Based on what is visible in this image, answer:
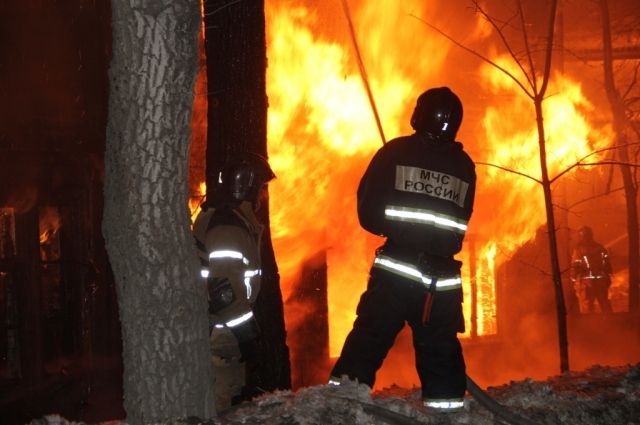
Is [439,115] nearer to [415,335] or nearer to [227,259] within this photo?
[415,335]

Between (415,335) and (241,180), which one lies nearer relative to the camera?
(415,335)

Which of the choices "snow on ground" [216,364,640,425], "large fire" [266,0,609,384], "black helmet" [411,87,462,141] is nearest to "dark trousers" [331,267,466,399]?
"snow on ground" [216,364,640,425]

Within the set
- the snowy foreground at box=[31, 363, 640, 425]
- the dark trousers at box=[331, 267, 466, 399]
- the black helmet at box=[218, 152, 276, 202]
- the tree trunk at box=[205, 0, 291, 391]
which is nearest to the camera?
the snowy foreground at box=[31, 363, 640, 425]

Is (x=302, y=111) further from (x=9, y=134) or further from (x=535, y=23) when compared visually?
(x=535, y=23)

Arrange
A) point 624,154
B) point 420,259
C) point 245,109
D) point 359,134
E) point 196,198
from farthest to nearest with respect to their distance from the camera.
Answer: point 624,154, point 359,134, point 196,198, point 245,109, point 420,259

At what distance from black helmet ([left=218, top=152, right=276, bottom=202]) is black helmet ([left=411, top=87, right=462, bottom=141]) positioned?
113 centimetres

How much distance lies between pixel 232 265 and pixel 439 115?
1608mm

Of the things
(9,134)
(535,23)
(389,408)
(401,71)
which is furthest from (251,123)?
(535,23)

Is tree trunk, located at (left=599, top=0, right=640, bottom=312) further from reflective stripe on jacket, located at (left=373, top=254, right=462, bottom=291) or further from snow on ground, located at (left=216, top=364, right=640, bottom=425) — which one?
reflective stripe on jacket, located at (left=373, top=254, right=462, bottom=291)

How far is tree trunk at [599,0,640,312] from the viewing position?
44.2 ft

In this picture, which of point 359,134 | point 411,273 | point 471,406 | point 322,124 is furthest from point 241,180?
point 359,134

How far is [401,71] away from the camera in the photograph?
10766mm

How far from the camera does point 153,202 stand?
3.60 meters

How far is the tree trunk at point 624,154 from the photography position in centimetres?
1348
